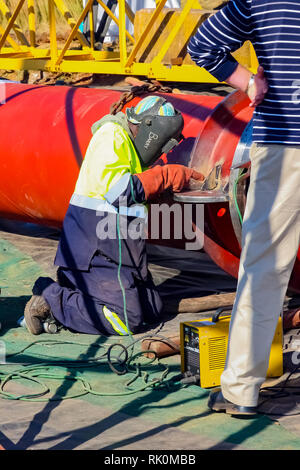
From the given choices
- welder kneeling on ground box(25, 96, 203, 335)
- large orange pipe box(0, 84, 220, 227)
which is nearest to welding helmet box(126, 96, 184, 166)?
welder kneeling on ground box(25, 96, 203, 335)

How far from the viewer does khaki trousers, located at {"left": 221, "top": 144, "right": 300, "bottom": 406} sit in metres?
3.26

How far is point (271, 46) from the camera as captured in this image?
10.5 feet

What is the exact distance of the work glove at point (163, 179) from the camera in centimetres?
459

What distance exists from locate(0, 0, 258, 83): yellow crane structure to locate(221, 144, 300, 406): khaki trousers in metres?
4.08

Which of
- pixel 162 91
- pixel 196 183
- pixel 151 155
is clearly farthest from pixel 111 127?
pixel 162 91

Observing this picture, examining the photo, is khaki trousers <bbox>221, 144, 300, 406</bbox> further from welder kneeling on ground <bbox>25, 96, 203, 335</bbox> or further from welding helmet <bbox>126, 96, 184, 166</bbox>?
welding helmet <bbox>126, 96, 184, 166</bbox>

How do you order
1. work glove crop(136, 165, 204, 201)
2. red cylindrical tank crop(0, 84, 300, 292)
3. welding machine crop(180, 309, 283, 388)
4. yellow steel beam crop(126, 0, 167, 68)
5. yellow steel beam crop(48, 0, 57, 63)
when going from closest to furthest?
1. welding machine crop(180, 309, 283, 388)
2. work glove crop(136, 165, 204, 201)
3. red cylindrical tank crop(0, 84, 300, 292)
4. yellow steel beam crop(126, 0, 167, 68)
5. yellow steel beam crop(48, 0, 57, 63)

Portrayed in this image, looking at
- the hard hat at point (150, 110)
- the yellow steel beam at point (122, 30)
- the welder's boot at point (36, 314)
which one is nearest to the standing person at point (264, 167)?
the hard hat at point (150, 110)

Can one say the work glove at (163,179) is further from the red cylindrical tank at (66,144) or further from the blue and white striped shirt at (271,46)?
the blue and white striped shirt at (271,46)

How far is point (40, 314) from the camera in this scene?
473cm

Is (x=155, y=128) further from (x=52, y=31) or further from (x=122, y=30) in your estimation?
(x=52, y=31)

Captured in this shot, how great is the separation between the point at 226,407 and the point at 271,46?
4.56 ft

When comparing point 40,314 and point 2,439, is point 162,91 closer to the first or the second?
point 40,314

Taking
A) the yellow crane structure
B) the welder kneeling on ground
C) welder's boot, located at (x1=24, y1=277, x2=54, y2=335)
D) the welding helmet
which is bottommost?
welder's boot, located at (x1=24, y1=277, x2=54, y2=335)
